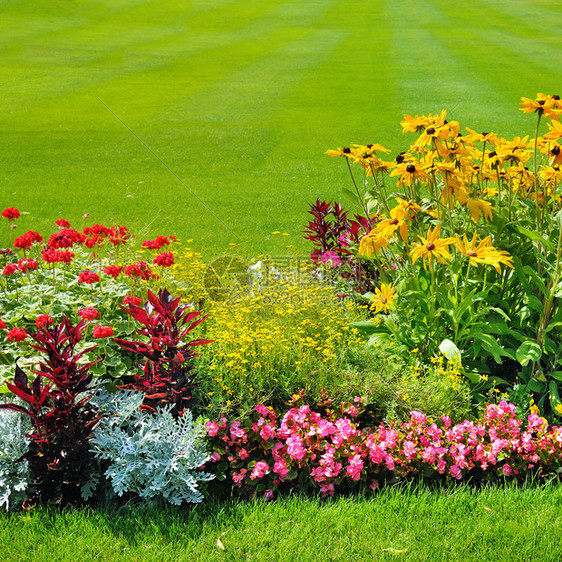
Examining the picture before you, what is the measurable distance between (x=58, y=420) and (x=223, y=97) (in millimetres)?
15417

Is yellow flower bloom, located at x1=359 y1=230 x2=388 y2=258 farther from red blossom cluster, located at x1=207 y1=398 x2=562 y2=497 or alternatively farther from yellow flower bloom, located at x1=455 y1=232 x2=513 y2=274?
red blossom cluster, located at x1=207 y1=398 x2=562 y2=497

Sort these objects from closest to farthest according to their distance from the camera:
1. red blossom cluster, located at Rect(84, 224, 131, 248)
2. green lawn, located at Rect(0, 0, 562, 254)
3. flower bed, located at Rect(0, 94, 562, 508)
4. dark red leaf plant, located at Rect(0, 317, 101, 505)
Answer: dark red leaf plant, located at Rect(0, 317, 101, 505), flower bed, located at Rect(0, 94, 562, 508), red blossom cluster, located at Rect(84, 224, 131, 248), green lawn, located at Rect(0, 0, 562, 254)

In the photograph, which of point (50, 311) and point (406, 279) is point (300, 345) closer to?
point (406, 279)

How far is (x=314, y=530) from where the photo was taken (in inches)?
112

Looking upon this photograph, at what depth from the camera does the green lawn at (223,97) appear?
9.05 meters

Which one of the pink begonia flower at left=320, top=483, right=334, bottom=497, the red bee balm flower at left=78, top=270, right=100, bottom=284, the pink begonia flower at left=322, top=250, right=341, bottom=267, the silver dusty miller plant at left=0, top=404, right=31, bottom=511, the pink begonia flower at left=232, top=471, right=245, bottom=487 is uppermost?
the red bee balm flower at left=78, top=270, right=100, bottom=284

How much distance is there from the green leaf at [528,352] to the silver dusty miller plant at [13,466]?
8.59ft

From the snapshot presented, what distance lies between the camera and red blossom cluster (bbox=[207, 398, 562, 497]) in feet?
10.2

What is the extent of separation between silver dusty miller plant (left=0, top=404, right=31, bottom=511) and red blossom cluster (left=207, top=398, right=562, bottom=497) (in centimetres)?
91

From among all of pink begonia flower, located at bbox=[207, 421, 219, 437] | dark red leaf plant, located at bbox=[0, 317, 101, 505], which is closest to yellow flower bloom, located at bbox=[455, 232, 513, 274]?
pink begonia flower, located at bbox=[207, 421, 219, 437]

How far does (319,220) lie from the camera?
17.9 feet

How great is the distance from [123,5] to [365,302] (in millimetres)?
37227

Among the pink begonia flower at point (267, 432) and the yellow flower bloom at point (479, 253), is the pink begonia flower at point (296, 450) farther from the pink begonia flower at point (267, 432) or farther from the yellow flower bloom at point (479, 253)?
the yellow flower bloom at point (479, 253)

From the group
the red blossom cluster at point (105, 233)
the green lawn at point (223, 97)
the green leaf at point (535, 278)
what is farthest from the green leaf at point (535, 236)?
the green lawn at point (223, 97)
